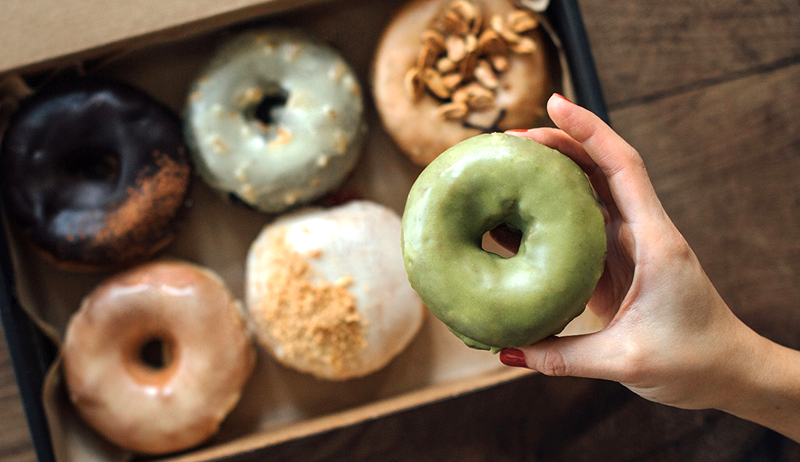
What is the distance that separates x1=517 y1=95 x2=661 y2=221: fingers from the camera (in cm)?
69

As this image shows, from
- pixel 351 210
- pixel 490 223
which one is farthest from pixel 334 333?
pixel 490 223

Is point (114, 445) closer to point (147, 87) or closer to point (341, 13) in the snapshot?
point (147, 87)

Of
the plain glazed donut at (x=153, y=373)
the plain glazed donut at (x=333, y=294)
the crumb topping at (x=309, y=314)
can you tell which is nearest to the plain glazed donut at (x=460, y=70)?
the plain glazed donut at (x=333, y=294)

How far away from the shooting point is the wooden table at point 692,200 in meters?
1.24

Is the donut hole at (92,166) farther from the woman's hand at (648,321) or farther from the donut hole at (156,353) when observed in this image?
the woman's hand at (648,321)

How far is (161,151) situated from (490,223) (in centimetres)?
80

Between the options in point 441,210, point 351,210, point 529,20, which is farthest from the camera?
point 351,210

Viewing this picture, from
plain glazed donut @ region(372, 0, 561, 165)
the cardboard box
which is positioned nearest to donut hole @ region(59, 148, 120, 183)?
the cardboard box

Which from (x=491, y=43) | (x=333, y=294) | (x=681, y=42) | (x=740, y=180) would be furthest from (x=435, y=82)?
(x=740, y=180)

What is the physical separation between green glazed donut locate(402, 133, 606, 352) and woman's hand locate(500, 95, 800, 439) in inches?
2.6

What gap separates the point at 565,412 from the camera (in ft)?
4.12

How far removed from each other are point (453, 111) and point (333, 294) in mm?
463

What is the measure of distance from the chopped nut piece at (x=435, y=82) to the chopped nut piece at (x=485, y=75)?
0.07 m

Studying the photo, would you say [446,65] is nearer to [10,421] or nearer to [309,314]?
[309,314]
